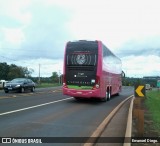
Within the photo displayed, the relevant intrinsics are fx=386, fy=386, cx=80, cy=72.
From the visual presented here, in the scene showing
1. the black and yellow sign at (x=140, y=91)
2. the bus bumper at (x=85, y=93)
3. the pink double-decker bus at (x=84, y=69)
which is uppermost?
the pink double-decker bus at (x=84, y=69)

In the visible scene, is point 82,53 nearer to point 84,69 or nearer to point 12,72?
point 84,69

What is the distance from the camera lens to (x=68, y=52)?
25078 mm

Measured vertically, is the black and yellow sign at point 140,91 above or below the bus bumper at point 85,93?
above

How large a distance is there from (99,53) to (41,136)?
46.4ft

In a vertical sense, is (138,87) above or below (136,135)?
A: above

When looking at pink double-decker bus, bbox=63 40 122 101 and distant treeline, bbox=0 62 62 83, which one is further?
distant treeline, bbox=0 62 62 83

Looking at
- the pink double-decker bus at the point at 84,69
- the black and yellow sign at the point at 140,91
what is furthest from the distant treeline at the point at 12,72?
the black and yellow sign at the point at 140,91

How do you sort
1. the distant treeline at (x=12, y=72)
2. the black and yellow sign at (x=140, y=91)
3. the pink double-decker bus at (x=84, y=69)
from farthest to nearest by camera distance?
1. the distant treeline at (x=12, y=72)
2. the pink double-decker bus at (x=84, y=69)
3. the black and yellow sign at (x=140, y=91)

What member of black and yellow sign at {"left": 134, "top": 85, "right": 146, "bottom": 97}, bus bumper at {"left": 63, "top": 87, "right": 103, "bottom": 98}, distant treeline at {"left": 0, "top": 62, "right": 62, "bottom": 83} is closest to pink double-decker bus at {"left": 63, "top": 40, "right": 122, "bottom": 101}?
bus bumper at {"left": 63, "top": 87, "right": 103, "bottom": 98}

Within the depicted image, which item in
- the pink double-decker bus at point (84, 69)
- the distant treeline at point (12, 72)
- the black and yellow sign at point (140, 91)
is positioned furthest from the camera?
the distant treeline at point (12, 72)

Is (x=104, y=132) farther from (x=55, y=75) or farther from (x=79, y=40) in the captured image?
(x=55, y=75)

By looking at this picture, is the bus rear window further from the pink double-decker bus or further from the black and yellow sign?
the black and yellow sign

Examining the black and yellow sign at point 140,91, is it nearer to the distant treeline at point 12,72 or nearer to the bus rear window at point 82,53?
the bus rear window at point 82,53

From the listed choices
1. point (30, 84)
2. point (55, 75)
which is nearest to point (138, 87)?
point (30, 84)
